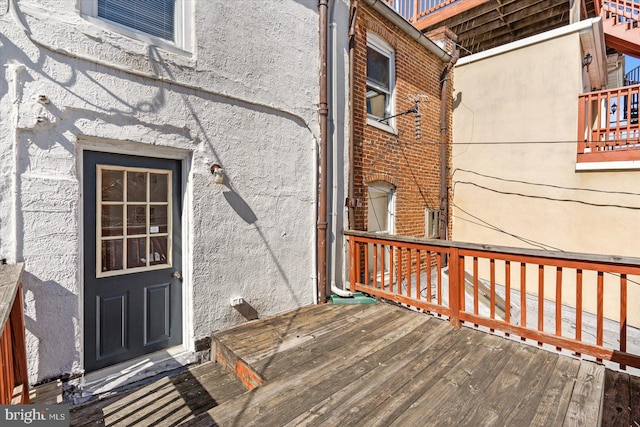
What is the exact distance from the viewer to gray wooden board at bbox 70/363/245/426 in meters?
2.33

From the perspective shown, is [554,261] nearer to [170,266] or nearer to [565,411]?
[565,411]

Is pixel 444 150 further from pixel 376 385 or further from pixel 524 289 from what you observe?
pixel 376 385

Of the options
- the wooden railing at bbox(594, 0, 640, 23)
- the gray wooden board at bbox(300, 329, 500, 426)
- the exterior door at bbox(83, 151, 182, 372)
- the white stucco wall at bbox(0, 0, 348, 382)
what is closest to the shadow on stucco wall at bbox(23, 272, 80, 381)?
the white stucco wall at bbox(0, 0, 348, 382)

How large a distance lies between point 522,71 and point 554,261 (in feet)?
18.4

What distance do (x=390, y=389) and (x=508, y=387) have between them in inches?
35.8

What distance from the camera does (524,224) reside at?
655 centimetres

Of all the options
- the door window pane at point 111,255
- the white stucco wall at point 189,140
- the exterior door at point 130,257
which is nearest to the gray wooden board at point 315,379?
the white stucco wall at point 189,140

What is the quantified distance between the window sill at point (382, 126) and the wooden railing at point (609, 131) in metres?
3.65

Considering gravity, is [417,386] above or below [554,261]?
below

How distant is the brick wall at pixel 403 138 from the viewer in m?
5.03

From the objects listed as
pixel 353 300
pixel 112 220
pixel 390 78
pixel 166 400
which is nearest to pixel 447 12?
pixel 390 78

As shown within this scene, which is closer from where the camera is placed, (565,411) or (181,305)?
(565,411)

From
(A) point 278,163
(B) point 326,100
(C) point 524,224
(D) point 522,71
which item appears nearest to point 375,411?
(A) point 278,163

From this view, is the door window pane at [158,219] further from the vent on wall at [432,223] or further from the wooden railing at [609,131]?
the wooden railing at [609,131]
